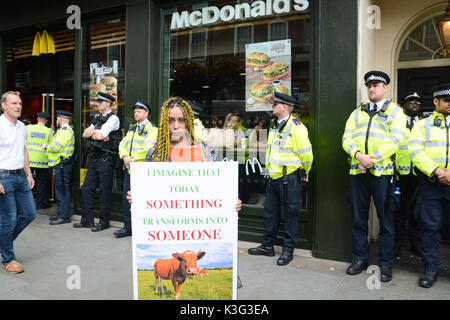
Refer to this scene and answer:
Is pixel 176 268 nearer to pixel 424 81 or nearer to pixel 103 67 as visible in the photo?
pixel 424 81

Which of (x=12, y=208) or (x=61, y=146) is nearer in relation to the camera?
(x=12, y=208)

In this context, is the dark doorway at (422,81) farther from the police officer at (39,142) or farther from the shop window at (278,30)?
the police officer at (39,142)

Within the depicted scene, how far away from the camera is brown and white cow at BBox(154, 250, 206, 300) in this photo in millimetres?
2682

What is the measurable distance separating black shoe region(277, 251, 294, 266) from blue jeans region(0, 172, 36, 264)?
3278mm

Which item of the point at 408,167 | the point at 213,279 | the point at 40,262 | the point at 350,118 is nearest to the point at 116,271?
the point at 40,262

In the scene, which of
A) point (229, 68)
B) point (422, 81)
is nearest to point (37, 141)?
point (229, 68)

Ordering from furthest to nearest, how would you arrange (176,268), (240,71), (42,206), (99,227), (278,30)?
(42,206) → (99,227) → (240,71) → (278,30) → (176,268)

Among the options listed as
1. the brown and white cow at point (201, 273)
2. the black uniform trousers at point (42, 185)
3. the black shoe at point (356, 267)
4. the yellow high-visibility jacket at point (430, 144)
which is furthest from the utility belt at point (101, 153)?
the yellow high-visibility jacket at point (430, 144)

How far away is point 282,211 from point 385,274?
144cm

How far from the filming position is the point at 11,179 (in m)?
4.80

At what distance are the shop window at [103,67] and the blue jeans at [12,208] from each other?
7.51 ft

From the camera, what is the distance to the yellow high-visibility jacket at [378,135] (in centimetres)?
441

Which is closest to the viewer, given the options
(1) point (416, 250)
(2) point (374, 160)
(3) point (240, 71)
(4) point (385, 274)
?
(2) point (374, 160)

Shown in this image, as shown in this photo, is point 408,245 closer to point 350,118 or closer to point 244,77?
point 350,118
